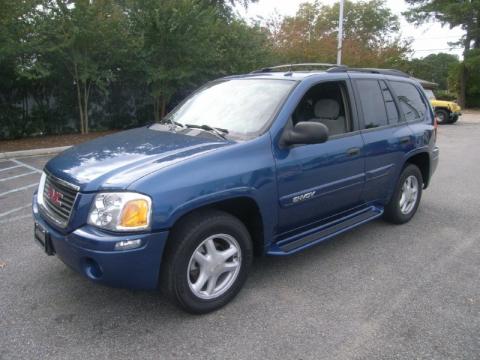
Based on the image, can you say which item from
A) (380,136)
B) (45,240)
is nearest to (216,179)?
(45,240)

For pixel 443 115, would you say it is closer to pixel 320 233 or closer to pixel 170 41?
pixel 170 41

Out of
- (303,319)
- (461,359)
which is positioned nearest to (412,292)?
(461,359)

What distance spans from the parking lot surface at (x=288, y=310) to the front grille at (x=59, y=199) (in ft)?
2.35

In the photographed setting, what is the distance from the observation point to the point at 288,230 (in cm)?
356

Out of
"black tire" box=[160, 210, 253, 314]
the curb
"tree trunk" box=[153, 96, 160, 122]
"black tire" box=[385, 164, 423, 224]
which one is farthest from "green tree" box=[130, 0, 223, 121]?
"black tire" box=[160, 210, 253, 314]

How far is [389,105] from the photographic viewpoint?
4.59 meters

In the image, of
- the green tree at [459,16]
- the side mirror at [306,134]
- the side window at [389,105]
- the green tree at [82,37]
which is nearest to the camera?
the side mirror at [306,134]

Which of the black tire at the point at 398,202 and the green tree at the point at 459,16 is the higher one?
the green tree at the point at 459,16

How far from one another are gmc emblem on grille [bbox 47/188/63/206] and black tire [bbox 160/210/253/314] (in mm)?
855

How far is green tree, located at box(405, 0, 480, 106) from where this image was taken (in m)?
28.8

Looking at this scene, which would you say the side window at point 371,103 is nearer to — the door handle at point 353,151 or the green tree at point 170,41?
the door handle at point 353,151

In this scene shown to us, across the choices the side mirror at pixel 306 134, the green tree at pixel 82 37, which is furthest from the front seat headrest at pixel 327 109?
the green tree at pixel 82 37

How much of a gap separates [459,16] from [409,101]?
30017mm

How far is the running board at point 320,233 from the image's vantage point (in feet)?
11.2
